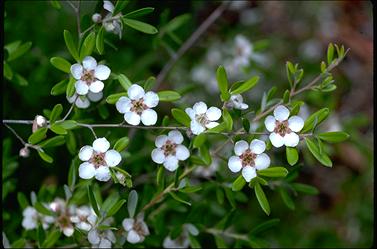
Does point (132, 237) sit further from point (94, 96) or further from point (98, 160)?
point (94, 96)

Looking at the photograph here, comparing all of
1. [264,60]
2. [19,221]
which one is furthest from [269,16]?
[19,221]

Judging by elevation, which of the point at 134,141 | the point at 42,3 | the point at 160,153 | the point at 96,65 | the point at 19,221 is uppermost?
the point at 42,3

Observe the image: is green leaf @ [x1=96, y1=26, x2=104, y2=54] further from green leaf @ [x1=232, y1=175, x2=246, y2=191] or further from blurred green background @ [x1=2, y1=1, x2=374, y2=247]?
green leaf @ [x1=232, y1=175, x2=246, y2=191]

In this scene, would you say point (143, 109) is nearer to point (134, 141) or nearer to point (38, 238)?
point (38, 238)

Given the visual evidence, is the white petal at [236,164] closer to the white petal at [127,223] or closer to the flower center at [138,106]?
the flower center at [138,106]

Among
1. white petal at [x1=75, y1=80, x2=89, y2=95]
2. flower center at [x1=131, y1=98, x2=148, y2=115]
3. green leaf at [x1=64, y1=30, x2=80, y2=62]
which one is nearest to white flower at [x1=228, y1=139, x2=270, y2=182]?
flower center at [x1=131, y1=98, x2=148, y2=115]

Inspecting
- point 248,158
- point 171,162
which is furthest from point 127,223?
point 248,158
